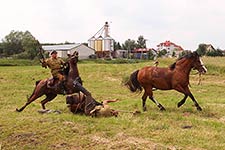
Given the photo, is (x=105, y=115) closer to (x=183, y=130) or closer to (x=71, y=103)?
(x=71, y=103)

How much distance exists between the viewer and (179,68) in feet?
39.5

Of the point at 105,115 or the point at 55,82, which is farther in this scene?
the point at 55,82

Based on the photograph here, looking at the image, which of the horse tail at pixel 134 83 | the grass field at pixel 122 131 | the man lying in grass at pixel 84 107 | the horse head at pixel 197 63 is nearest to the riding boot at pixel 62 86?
the man lying in grass at pixel 84 107

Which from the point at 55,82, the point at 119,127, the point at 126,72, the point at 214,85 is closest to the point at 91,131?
the point at 119,127

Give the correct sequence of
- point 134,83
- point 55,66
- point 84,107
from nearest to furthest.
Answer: point 84,107 < point 55,66 < point 134,83

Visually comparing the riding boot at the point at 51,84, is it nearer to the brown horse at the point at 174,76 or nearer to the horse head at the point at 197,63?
the brown horse at the point at 174,76

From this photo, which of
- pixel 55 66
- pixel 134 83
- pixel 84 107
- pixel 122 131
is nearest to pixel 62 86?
pixel 55 66

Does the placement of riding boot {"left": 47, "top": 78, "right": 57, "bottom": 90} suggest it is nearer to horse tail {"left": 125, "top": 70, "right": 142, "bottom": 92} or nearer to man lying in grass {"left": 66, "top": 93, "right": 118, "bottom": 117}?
man lying in grass {"left": 66, "top": 93, "right": 118, "bottom": 117}

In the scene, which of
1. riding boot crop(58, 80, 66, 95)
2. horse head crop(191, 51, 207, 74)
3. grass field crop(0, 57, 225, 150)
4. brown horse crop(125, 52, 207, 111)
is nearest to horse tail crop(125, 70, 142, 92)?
brown horse crop(125, 52, 207, 111)

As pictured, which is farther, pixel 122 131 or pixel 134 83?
pixel 134 83

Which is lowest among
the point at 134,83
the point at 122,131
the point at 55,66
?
the point at 122,131

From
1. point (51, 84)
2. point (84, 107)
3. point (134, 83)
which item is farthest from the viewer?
point (134, 83)

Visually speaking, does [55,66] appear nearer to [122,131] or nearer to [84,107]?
[84,107]

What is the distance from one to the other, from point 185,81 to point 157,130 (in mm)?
3687
